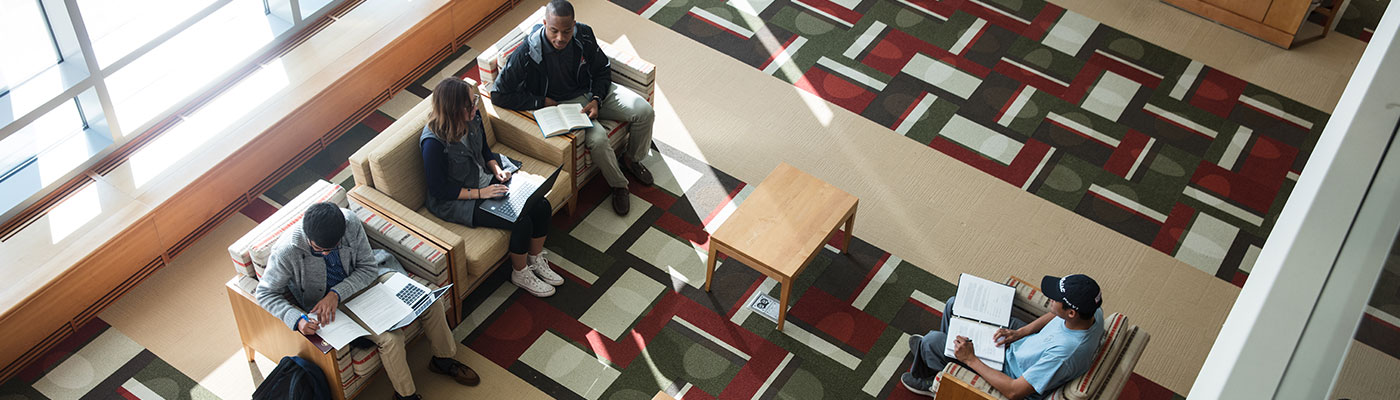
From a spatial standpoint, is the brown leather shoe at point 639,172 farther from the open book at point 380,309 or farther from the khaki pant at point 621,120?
the open book at point 380,309

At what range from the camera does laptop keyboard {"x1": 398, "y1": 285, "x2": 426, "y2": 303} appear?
5.19 meters

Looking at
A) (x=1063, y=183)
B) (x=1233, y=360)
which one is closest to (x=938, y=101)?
(x=1063, y=183)

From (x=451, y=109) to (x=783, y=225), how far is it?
170cm

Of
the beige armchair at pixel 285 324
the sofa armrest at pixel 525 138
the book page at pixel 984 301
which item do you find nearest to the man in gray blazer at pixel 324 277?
the beige armchair at pixel 285 324

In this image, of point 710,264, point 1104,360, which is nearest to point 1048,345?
point 1104,360

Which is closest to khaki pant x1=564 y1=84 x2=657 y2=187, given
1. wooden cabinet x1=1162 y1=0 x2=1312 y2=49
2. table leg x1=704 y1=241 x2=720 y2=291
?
table leg x1=704 y1=241 x2=720 y2=291

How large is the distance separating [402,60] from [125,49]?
5.41ft

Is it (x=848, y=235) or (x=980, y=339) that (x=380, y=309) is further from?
(x=980, y=339)

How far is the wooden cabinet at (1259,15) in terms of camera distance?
8086 mm

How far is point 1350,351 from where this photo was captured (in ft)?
4.68

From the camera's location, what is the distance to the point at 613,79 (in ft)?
22.2

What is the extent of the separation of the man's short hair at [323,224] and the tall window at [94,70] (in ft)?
6.27

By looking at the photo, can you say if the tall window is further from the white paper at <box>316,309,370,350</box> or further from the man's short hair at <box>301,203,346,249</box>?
the white paper at <box>316,309,370,350</box>

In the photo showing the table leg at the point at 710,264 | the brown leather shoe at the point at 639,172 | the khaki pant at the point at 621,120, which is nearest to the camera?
the table leg at the point at 710,264
